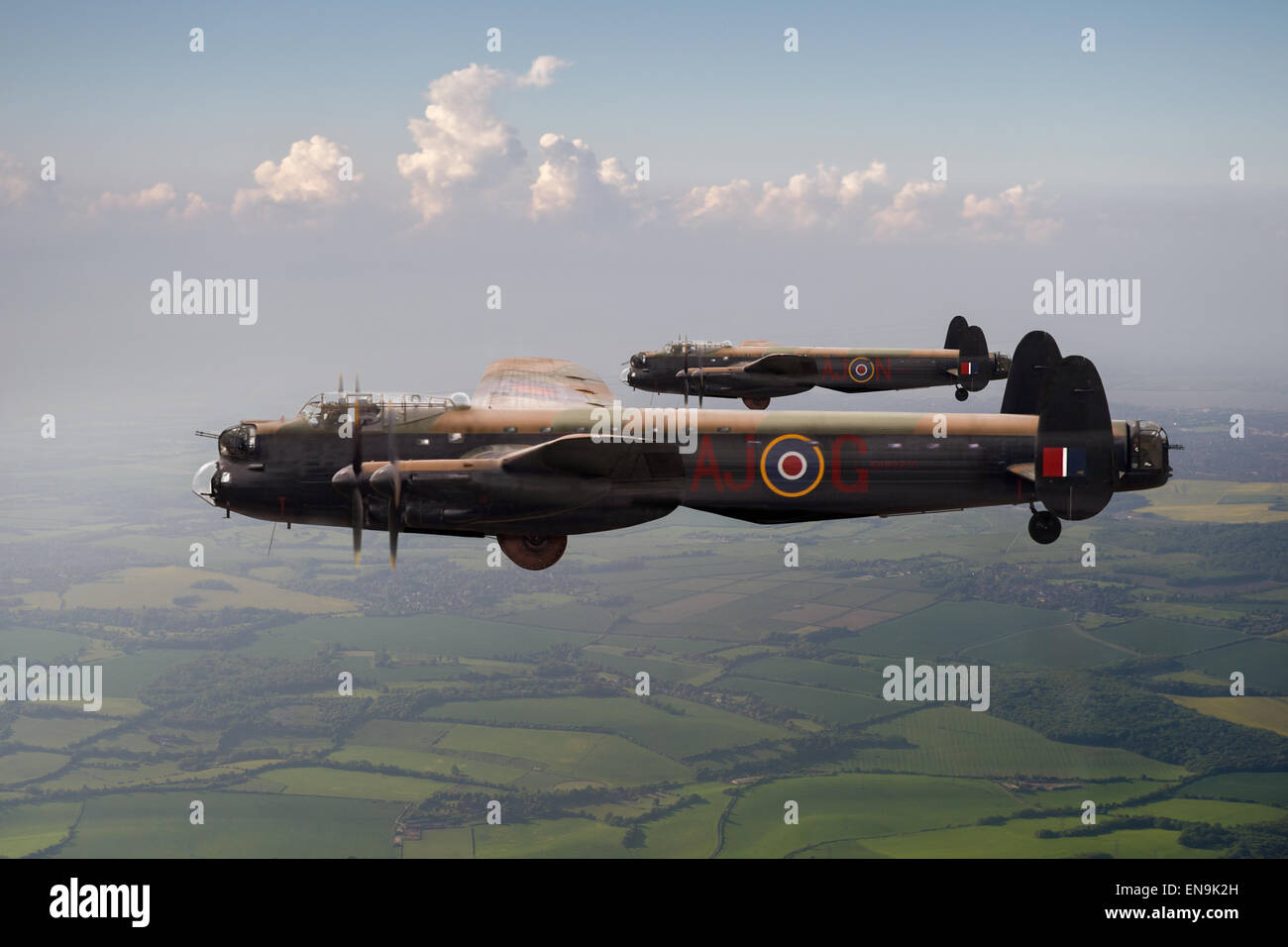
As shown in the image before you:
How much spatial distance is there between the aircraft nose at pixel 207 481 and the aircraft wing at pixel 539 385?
293 inches

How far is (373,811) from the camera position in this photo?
114 metres

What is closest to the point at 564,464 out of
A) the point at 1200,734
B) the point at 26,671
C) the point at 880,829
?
the point at 880,829

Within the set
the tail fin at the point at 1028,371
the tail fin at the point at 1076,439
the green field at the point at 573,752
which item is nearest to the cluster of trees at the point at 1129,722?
the green field at the point at 573,752

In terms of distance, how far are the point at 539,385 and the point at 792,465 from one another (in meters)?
9.96

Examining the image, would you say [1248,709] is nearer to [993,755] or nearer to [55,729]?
[993,755]

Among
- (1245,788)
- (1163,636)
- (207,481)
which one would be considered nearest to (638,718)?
(1245,788)

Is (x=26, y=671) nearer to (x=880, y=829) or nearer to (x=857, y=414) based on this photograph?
(x=880, y=829)

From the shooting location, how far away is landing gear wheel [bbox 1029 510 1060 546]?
28.2 metres

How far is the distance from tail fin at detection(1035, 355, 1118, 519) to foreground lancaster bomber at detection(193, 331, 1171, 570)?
1.7 inches

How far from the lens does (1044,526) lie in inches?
1115

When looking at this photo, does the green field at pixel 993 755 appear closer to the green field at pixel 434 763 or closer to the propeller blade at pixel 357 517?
the green field at pixel 434 763

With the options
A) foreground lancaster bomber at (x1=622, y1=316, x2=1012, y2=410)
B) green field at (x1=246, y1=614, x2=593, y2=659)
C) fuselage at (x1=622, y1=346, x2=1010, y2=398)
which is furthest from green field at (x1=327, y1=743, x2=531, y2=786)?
fuselage at (x1=622, y1=346, x2=1010, y2=398)

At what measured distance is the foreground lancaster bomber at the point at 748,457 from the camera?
27562mm

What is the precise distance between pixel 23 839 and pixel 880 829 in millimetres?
96246
